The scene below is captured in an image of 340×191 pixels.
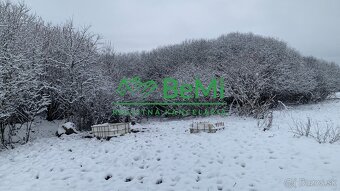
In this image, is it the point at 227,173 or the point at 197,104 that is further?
the point at 197,104

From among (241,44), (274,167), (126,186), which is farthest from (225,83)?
(126,186)

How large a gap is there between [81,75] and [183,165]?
35.5 ft

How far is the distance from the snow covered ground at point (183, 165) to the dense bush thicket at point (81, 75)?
3.52 m

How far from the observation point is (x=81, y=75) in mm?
16312

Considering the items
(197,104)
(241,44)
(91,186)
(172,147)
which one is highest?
(241,44)

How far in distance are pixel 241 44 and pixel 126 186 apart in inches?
1166

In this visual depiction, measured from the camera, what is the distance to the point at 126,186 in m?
7.01

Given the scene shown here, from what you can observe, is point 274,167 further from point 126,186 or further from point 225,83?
point 225,83

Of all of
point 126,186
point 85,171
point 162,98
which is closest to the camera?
point 126,186

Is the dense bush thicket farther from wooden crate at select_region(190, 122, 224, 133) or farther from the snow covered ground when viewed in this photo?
wooden crate at select_region(190, 122, 224, 133)

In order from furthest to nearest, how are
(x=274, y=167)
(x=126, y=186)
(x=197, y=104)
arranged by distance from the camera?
(x=197, y=104)
(x=274, y=167)
(x=126, y=186)

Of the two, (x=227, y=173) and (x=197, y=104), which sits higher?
(x=197, y=104)

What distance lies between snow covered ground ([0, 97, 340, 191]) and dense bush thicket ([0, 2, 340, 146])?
139 inches

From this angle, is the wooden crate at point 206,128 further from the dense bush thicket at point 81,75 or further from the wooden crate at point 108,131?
the dense bush thicket at point 81,75
